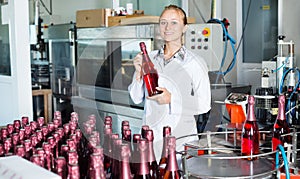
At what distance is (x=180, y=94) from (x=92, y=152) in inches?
37.3

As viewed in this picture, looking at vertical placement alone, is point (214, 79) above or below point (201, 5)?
below

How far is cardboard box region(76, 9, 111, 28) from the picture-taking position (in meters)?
2.86

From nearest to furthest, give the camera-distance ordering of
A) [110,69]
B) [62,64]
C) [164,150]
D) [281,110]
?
[164,150], [281,110], [110,69], [62,64]

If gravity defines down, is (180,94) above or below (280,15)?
below

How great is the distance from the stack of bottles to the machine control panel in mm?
1584

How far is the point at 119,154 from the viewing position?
87 cm

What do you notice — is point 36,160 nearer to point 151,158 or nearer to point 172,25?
point 151,158

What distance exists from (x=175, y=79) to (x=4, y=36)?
107 cm

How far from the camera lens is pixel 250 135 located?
3.64 feet

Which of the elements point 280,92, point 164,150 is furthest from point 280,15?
point 164,150

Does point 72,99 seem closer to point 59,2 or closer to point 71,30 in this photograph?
point 71,30

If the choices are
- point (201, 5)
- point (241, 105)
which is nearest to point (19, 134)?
point (241, 105)

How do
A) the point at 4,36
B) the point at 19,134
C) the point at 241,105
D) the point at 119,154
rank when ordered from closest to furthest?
the point at 119,154 < the point at 19,134 < the point at 241,105 < the point at 4,36

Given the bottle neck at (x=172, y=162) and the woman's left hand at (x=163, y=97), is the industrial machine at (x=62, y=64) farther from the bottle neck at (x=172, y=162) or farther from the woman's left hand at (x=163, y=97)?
A: the bottle neck at (x=172, y=162)
